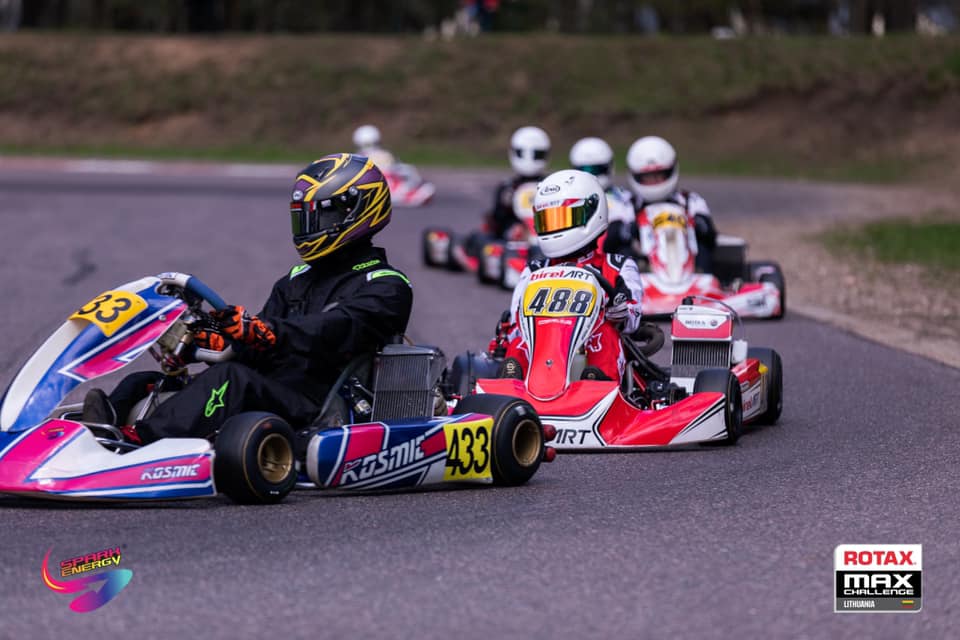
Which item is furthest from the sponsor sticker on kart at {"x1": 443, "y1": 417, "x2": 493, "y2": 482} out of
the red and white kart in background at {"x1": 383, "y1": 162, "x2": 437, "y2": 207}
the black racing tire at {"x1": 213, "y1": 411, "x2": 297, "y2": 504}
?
the red and white kart in background at {"x1": 383, "y1": 162, "x2": 437, "y2": 207}

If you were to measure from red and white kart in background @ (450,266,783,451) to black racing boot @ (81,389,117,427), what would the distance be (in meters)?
2.01

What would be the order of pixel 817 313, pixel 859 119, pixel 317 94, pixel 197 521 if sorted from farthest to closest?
1. pixel 317 94
2. pixel 859 119
3. pixel 817 313
4. pixel 197 521

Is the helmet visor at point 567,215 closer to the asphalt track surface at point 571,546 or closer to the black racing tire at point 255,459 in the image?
the asphalt track surface at point 571,546

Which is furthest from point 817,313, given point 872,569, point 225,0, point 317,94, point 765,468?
point 225,0

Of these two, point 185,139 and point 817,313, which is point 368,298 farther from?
point 185,139

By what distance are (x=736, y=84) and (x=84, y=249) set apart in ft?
88.6

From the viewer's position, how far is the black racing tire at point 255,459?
5.36 metres

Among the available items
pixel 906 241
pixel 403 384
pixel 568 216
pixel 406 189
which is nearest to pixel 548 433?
pixel 403 384

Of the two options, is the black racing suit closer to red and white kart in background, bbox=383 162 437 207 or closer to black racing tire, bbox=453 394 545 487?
black racing tire, bbox=453 394 545 487

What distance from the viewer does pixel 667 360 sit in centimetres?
982

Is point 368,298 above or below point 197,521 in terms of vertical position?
above

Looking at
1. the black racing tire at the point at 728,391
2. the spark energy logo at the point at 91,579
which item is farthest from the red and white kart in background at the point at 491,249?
the spark energy logo at the point at 91,579

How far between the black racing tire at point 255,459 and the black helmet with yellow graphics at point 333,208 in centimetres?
97

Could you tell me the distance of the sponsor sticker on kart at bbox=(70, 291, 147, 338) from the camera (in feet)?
18.2
